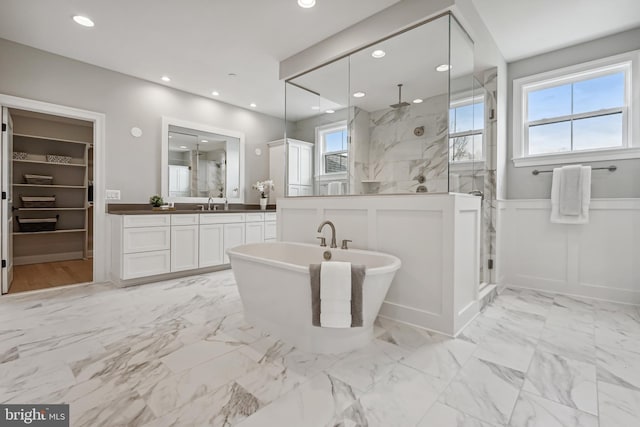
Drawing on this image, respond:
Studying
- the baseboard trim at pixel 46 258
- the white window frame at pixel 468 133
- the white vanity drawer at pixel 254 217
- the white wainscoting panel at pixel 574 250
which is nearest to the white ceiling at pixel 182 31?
→ the white window frame at pixel 468 133

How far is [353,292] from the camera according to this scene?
1798 millimetres

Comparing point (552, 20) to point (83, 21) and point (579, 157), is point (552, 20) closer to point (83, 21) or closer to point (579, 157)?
point (579, 157)

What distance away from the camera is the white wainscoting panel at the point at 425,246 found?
2.20 metres

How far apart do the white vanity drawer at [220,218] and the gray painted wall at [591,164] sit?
3625 mm

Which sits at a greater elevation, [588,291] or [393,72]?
[393,72]

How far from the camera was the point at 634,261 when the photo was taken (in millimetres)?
2910

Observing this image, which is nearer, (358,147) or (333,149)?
(358,147)

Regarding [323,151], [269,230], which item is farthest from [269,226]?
[323,151]

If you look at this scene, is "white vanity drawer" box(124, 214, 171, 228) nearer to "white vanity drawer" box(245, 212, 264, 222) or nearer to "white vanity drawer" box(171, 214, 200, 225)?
"white vanity drawer" box(171, 214, 200, 225)

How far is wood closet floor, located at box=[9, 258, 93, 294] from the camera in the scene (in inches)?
141

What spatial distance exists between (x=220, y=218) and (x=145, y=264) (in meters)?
1.10

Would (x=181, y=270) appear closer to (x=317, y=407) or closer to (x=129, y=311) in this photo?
(x=129, y=311)

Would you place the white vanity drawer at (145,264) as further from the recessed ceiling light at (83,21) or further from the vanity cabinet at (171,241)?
the recessed ceiling light at (83,21)

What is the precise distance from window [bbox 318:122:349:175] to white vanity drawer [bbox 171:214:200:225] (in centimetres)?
195
